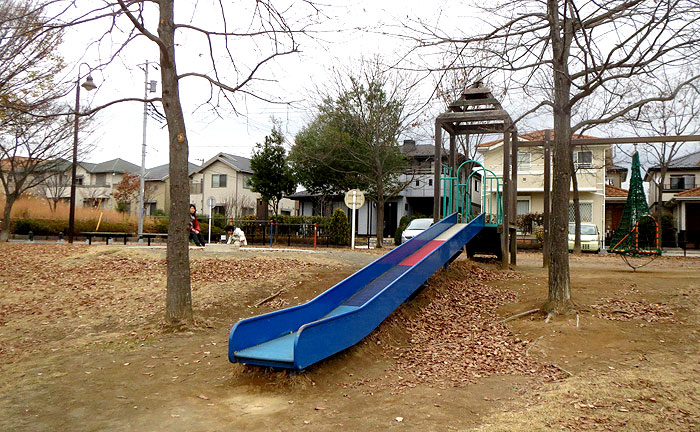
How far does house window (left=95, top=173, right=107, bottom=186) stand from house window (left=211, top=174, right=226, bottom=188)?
13987 millimetres

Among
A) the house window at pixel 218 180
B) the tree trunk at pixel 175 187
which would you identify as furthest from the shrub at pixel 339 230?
the house window at pixel 218 180

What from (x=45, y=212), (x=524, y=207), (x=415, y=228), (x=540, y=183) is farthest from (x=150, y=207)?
(x=540, y=183)

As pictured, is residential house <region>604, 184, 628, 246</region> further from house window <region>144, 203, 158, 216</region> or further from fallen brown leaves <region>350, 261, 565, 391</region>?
house window <region>144, 203, 158, 216</region>

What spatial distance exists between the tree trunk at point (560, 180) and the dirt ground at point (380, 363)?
0.43 meters

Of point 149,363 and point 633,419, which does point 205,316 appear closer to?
point 149,363

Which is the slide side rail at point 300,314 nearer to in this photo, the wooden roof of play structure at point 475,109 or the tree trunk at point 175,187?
the tree trunk at point 175,187

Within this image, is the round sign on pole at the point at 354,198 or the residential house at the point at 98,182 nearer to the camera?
the round sign on pole at the point at 354,198

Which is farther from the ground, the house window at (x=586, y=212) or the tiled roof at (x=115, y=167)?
the tiled roof at (x=115, y=167)

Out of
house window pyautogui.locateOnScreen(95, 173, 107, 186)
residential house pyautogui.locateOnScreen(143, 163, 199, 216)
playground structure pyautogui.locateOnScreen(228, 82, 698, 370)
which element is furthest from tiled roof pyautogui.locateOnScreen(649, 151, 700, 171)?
house window pyautogui.locateOnScreen(95, 173, 107, 186)

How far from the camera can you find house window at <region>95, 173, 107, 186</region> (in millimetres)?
51781

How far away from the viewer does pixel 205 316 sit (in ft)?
28.0

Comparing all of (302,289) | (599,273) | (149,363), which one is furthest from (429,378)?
(599,273)

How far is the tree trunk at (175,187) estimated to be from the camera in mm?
7844

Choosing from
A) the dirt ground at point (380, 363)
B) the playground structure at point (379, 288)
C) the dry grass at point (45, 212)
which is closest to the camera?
the dirt ground at point (380, 363)
